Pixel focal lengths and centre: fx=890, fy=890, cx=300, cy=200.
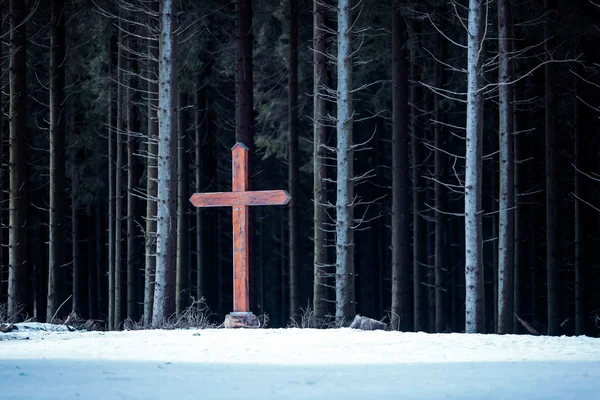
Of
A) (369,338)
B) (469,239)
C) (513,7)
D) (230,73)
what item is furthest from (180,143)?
(369,338)

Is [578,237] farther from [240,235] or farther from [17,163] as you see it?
[17,163]

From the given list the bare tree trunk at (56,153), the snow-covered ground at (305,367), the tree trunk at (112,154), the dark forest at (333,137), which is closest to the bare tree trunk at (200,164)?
the dark forest at (333,137)

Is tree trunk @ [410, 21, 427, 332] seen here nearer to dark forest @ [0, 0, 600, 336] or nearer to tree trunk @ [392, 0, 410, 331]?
dark forest @ [0, 0, 600, 336]

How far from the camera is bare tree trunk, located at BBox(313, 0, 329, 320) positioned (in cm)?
1903

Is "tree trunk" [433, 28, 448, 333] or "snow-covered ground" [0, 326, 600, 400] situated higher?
"tree trunk" [433, 28, 448, 333]

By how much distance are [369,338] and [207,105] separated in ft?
54.3

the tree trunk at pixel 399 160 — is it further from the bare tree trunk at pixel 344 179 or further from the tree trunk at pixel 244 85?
the tree trunk at pixel 244 85

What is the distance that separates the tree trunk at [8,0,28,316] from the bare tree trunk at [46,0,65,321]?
699 mm

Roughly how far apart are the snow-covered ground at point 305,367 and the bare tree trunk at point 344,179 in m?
5.28

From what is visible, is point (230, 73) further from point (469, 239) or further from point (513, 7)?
point (469, 239)

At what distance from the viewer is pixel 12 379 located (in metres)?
7.84

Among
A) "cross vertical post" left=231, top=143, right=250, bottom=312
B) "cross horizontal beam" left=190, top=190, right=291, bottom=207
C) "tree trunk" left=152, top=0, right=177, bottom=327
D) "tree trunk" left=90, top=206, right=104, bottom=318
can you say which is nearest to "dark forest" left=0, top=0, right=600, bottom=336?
"tree trunk" left=152, top=0, right=177, bottom=327

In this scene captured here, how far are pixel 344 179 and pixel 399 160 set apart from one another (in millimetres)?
2778

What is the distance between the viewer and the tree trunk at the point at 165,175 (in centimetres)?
1742
